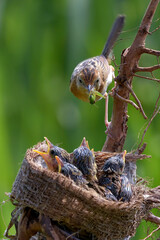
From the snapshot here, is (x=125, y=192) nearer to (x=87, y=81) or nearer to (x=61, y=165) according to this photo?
(x=61, y=165)

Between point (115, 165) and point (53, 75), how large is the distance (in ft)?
8.73

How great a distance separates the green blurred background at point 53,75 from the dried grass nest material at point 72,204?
2217mm

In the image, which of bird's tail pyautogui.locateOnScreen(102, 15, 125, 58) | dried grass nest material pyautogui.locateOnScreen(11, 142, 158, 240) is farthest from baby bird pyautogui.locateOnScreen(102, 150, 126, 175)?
bird's tail pyautogui.locateOnScreen(102, 15, 125, 58)

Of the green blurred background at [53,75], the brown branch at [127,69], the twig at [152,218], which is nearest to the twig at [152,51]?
the brown branch at [127,69]

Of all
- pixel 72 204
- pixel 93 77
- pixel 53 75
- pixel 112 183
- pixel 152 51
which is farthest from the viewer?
pixel 53 75

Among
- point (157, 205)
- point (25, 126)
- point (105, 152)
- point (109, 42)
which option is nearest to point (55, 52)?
point (25, 126)

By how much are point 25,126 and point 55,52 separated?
0.90 meters

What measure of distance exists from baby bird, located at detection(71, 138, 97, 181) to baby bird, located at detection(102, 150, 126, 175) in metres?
0.08

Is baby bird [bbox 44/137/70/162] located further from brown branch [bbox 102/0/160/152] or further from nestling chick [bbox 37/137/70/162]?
brown branch [bbox 102/0/160/152]

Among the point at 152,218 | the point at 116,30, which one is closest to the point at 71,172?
the point at 152,218

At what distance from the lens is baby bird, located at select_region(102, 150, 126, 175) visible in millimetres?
2928

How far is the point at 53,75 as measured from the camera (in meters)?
5.42

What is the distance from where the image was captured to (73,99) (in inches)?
215

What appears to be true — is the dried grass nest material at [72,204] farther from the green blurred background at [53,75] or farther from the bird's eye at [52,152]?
the green blurred background at [53,75]
